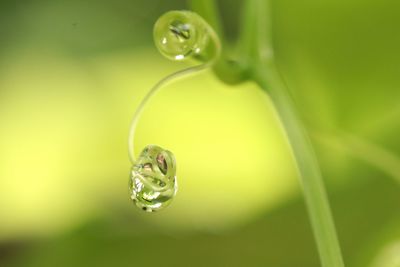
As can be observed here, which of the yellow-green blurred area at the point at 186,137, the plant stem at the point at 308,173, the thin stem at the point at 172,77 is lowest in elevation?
the plant stem at the point at 308,173

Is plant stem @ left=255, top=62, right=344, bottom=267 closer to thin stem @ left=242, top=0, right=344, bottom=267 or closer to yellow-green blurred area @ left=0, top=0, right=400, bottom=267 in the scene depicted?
thin stem @ left=242, top=0, right=344, bottom=267

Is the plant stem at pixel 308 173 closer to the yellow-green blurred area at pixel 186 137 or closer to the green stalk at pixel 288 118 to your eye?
the green stalk at pixel 288 118

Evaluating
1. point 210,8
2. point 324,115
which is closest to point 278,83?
point 210,8

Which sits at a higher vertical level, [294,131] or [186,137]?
[186,137]

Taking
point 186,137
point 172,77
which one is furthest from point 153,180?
point 186,137

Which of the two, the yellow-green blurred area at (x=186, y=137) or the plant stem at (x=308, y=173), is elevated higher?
the yellow-green blurred area at (x=186, y=137)

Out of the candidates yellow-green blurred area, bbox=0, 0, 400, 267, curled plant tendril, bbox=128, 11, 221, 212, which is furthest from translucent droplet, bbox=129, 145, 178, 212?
yellow-green blurred area, bbox=0, 0, 400, 267

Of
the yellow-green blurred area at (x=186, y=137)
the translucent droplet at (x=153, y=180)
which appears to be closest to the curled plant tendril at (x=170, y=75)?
the translucent droplet at (x=153, y=180)

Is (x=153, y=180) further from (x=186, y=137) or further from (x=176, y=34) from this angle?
(x=186, y=137)
